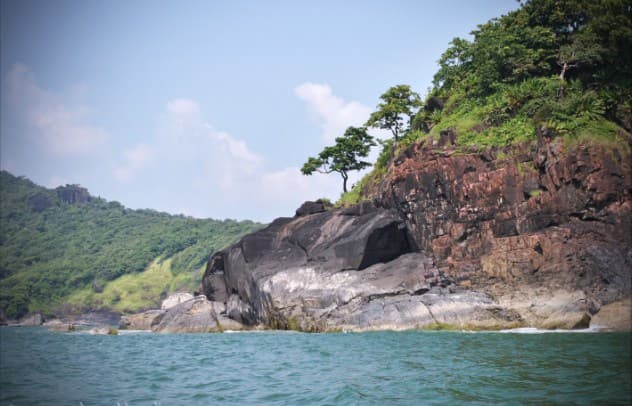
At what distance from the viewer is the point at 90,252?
484 ft

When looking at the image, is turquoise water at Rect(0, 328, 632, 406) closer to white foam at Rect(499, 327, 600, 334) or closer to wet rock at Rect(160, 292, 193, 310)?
white foam at Rect(499, 327, 600, 334)

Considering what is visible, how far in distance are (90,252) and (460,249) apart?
141510 mm

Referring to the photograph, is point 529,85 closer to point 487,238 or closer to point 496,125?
point 496,125

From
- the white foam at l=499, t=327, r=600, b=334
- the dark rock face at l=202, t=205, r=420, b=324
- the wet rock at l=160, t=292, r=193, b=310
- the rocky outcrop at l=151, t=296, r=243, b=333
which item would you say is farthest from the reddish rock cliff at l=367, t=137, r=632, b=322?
the wet rock at l=160, t=292, r=193, b=310

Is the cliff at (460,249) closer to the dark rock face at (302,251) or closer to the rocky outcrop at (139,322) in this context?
the dark rock face at (302,251)

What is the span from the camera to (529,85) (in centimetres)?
3991

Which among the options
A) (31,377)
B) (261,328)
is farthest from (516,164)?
(31,377)

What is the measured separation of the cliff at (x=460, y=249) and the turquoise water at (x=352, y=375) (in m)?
8.70

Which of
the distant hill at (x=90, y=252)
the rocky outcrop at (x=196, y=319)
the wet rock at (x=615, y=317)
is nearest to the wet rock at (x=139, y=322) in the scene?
the rocky outcrop at (x=196, y=319)

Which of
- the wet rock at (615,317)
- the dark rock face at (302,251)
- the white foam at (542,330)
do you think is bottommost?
the white foam at (542,330)

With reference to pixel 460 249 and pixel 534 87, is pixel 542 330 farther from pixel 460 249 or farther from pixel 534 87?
pixel 534 87

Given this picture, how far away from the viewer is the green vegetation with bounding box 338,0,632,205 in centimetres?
3331

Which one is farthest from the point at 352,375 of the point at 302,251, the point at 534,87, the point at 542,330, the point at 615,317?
the point at 534,87

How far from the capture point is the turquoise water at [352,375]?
35.8ft
